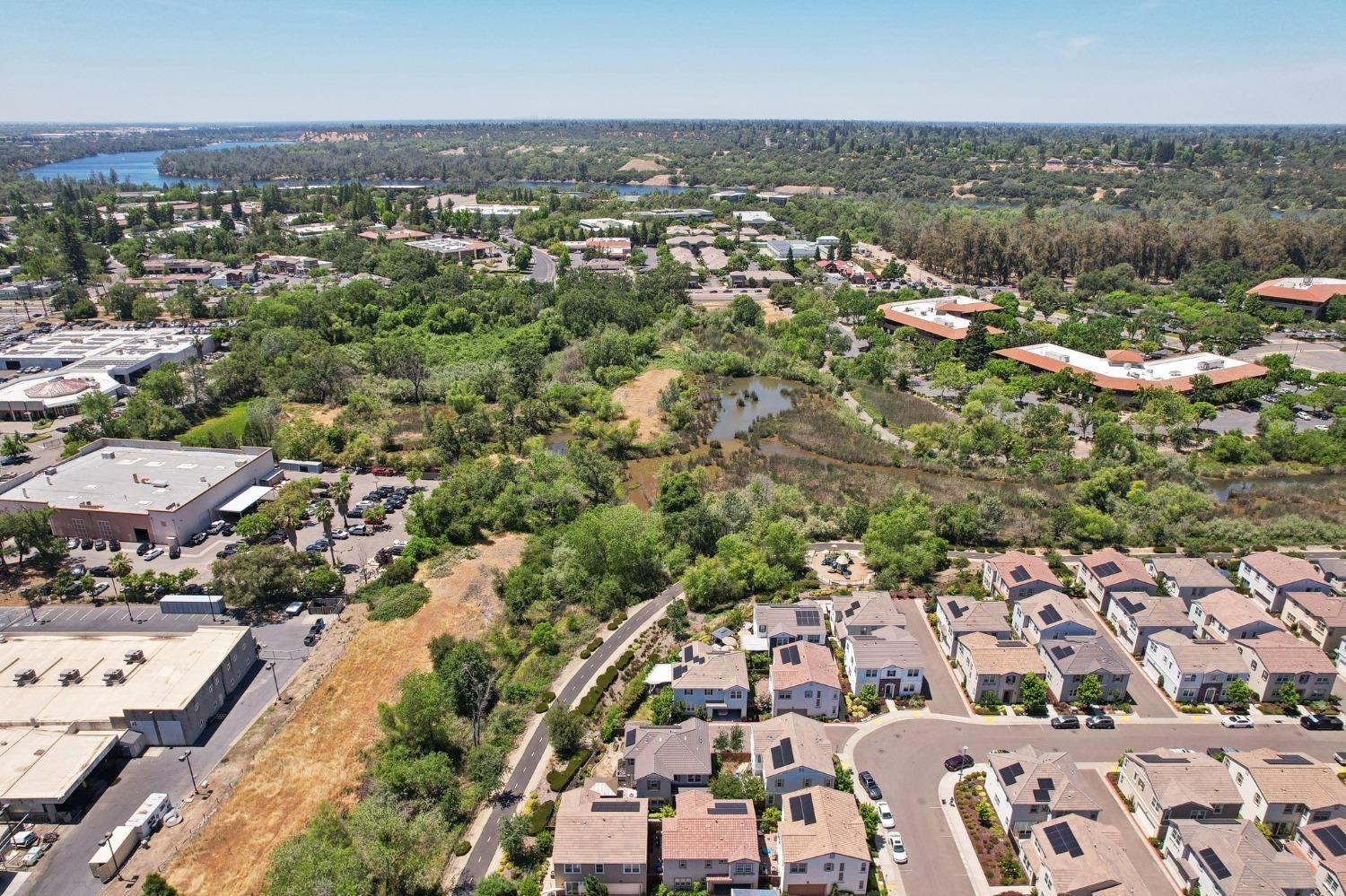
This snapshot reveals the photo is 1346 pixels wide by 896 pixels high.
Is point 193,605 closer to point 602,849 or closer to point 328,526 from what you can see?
point 328,526

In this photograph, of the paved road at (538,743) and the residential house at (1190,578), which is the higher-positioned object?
the residential house at (1190,578)

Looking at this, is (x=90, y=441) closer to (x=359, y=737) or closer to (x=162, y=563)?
Result: (x=162, y=563)

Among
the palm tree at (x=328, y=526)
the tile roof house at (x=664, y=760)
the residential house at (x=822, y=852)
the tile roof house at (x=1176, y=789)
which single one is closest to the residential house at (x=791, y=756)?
the residential house at (x=822, y=852)

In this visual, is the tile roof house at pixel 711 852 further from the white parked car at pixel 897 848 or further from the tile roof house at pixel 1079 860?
the tile roof house at pixel 1079 860

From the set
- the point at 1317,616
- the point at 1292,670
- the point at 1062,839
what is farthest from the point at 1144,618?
the point at 1062,839

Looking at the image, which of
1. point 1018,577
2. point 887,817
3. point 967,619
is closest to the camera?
point 887,817
